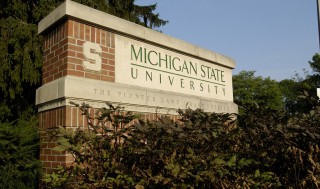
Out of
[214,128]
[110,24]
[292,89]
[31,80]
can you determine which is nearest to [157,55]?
[110,24]

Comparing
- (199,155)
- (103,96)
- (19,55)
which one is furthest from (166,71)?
(19,55)

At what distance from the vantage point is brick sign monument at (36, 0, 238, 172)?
12.9 ft

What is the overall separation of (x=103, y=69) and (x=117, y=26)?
66 centimetres

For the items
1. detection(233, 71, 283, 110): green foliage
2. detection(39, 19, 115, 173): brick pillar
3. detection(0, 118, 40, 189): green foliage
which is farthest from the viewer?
detection(233, 71, 283, 110): green foliage

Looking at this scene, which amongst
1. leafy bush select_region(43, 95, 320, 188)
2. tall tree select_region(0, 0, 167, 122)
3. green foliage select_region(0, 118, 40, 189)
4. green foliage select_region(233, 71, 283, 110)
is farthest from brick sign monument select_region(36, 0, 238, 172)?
green foliage select_region(233, 71, 283, 110)

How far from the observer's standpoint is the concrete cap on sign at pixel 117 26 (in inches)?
161

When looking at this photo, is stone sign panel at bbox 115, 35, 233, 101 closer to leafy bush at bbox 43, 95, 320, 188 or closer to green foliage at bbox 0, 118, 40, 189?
green foliage at bbox 0, 118, 40, 189

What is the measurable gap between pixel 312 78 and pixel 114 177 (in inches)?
1721

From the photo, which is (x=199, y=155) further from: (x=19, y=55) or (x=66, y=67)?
(x=19, y=55)

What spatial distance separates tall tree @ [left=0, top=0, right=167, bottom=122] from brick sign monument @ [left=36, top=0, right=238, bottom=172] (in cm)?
532

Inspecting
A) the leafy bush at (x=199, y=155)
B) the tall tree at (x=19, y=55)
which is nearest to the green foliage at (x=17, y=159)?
the leafy bush at (x=199, y=155)

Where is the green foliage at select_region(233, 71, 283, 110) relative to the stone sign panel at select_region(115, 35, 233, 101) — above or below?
above

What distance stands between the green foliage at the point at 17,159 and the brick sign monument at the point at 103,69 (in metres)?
0.21

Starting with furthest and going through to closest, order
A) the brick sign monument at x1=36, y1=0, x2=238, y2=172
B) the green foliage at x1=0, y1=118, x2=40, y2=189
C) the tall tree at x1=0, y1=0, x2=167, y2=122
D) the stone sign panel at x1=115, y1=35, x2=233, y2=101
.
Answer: the tall tree at x1=0, y1=0, x2=167, y2=122
the stone sign panel at x1=115, y1=35, x2=233, y2=101
the brick sign monument at x1=36, y1=0, x2=238, y2=172
the green foliage at x1=0, y1=118, x2=40, y2=189
